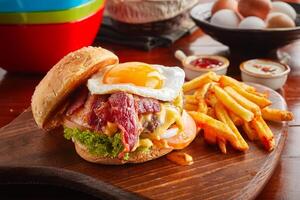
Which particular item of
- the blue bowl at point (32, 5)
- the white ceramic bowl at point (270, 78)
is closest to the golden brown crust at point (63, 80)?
the blue bowl at point (32, 5)

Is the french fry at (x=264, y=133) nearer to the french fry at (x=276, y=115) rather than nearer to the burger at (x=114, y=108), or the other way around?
the french fry at (x=276, y=115)

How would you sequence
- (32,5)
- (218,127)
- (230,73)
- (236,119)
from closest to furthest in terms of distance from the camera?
1. (218,127)
2. (236,119)
3. (32,5)
4. (230,73)

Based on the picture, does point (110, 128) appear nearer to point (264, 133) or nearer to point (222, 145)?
point (222, 145)

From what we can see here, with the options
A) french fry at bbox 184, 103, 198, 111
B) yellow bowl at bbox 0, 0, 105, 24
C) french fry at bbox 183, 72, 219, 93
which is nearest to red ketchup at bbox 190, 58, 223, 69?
french fry at bbox 183, 72, 219, 93

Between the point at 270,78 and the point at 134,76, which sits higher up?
the point at 134,76

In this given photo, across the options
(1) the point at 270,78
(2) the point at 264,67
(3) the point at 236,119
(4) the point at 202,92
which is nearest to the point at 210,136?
(3) the point at 236,119

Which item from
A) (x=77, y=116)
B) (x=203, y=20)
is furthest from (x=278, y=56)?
(x=77, y=116)

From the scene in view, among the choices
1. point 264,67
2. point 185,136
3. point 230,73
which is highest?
point 185,136
